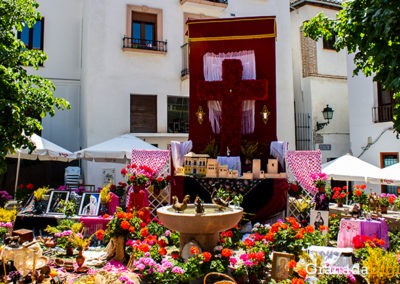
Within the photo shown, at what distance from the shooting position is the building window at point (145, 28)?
50.8 feet

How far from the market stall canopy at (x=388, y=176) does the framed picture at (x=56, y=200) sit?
8.45 metres

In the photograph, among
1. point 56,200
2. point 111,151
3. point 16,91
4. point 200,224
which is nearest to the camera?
point 200,224

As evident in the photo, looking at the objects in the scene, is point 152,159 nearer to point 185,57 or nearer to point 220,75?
point 220,75

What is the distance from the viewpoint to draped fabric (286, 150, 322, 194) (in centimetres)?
951

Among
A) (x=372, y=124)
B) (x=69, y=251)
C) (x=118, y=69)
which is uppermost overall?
(x=118, y=69)

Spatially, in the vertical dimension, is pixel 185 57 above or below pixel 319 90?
above

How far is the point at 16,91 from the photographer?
19.9ft

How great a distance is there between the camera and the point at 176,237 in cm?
751

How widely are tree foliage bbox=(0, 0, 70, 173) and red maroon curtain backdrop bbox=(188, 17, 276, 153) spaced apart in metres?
5.51

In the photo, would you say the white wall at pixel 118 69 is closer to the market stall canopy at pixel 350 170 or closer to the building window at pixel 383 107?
the market stall canopy at pixel 350 170

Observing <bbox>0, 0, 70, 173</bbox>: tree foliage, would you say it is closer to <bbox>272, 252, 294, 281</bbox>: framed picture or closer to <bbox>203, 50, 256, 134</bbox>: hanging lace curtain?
<bbox>272, 252, 294, 281</bbox>: framed picture

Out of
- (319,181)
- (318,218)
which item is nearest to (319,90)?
(319,181)

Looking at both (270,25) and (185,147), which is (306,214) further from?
(270,25)

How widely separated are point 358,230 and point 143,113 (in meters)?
10.3
